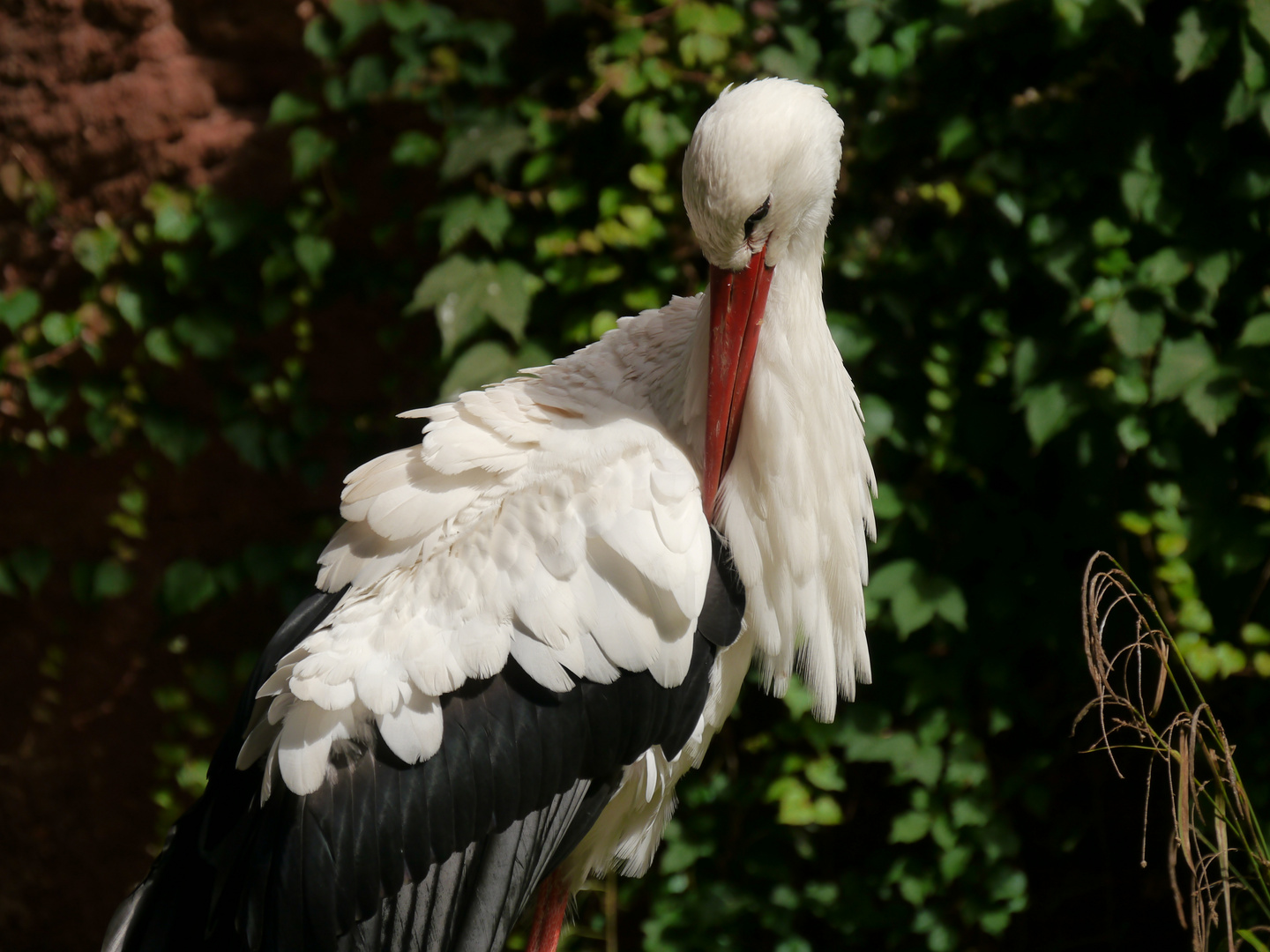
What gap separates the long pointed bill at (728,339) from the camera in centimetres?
134

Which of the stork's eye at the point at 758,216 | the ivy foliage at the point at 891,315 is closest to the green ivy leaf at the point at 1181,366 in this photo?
the ivy foliage at the point at 891,315

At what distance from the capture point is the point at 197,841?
1.41 metres

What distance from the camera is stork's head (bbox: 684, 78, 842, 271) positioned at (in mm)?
1242

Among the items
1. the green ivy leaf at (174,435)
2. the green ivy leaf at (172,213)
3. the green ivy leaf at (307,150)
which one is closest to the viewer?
the green ivy leaf at (307,150)

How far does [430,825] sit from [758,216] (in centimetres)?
85

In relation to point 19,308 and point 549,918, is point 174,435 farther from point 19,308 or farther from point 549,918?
point 549,918

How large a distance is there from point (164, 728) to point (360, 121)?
59.0 inches

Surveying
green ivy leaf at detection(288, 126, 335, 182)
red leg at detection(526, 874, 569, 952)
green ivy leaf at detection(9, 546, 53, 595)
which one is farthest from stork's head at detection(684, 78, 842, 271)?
green ivy leaf at detection(9, 546, 53, 595)

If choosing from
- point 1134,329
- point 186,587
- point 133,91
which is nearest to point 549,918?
point 186,587

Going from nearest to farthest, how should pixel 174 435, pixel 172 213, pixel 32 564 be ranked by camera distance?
pixel 172 213, pixel 174 435, pixel 32 564

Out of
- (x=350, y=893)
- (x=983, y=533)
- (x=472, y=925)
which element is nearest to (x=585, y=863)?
(x=472, y=925)

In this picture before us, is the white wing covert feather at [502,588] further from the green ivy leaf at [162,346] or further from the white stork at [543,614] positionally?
the green ivy leaf at [162,346]

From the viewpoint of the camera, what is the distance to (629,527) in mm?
1285

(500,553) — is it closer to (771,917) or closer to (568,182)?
(568,182)
